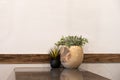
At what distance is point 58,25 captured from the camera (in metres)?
2.21

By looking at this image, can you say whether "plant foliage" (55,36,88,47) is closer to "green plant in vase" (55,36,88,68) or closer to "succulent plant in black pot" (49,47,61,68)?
"green plant in vase" (55,36,88,68)

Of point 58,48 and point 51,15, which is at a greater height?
point 51,15

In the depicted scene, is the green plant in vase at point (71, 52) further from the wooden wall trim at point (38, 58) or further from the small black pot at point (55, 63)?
the wooden wall trim at point (38, 58)

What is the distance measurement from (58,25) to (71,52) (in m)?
0.38

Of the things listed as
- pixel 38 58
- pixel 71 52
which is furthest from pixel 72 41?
pixel 38 58

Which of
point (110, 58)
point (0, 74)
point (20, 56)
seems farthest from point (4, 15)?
point (110, 58)

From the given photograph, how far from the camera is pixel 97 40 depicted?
2.29m

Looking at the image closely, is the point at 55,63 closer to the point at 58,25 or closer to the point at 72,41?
the point at 72,41

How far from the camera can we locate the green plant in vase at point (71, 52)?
6.44 ft

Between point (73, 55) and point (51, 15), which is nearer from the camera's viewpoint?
point (73, 55)

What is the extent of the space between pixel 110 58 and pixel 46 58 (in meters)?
0.66

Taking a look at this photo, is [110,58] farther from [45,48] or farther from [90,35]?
[45,48]

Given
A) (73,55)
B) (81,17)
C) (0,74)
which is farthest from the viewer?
(81,17)

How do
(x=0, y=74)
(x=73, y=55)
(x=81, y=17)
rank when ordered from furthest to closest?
(x=81, y=17) → (x=0, y=74) → (x=73, y=55)
